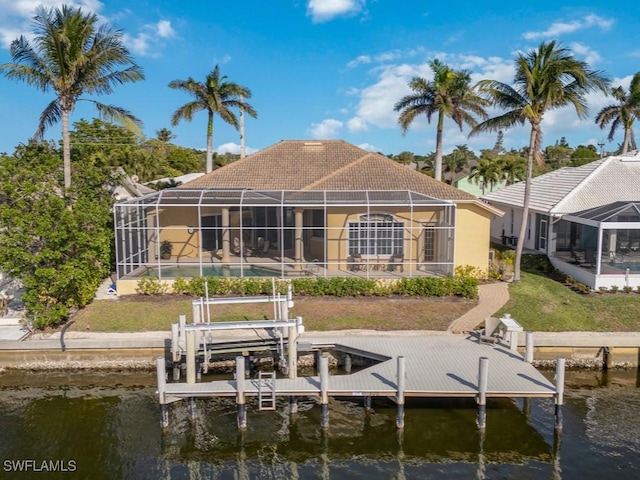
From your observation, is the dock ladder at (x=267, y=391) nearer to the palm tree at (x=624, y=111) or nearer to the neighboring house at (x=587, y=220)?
the neighboring house at (x=587, y=220)

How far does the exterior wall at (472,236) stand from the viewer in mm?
23859

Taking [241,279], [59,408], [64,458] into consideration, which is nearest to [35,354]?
[59,408]

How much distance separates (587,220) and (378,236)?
356 inches

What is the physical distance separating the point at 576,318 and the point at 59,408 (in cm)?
1713

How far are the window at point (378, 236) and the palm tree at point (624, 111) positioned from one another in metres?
21.3

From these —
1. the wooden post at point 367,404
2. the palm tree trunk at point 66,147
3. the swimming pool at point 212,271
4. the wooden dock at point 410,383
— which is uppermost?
the palm tree trunk at point 66,147

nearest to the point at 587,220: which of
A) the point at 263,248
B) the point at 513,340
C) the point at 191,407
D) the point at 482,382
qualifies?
the point at 513,340

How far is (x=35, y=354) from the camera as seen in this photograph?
16.9 m

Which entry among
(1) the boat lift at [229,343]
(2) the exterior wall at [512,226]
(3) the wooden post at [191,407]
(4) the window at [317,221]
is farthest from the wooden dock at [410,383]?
(2) the exterior wall at [512,226]

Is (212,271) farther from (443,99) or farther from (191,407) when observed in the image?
(443,99)

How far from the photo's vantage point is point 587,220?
22.6 metres

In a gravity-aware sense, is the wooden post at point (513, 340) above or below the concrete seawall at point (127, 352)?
above
